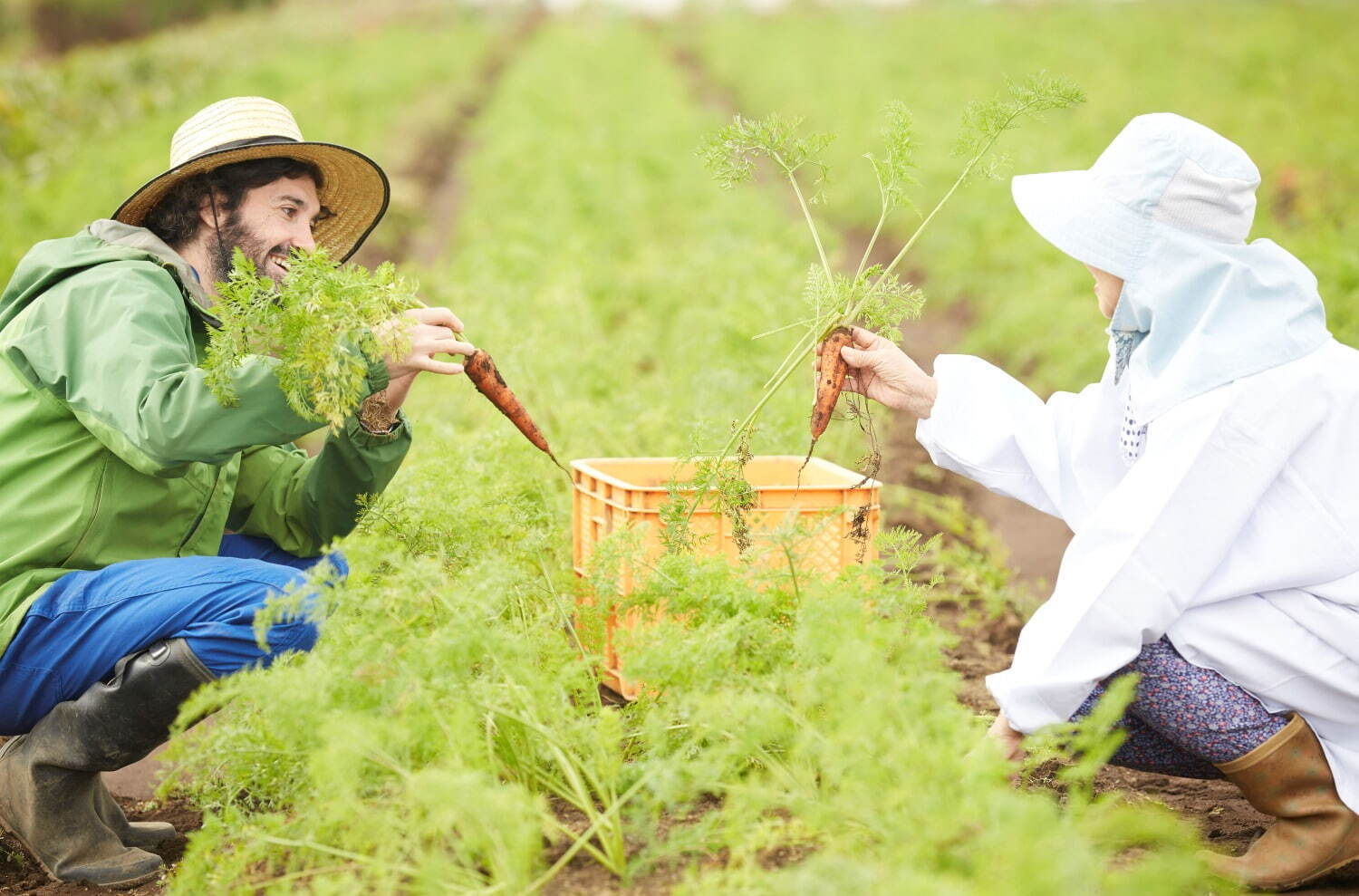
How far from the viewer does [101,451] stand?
9.27ft

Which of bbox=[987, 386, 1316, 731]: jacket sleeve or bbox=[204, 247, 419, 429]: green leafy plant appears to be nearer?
bbox=[987, 386, 1316, 731]: jacket sleeve

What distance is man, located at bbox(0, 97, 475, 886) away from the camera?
8.66 ft

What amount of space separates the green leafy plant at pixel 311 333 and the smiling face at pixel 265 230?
460 mm

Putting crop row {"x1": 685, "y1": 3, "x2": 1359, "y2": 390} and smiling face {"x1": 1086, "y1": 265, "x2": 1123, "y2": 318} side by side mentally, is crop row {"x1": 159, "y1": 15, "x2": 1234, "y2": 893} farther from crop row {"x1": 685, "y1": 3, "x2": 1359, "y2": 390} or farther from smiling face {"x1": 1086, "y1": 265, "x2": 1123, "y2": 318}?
crop row {"x1": 685, "y1": 3, "x2": 1359, "y2": 390}

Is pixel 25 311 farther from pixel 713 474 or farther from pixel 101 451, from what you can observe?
pixel 713 474

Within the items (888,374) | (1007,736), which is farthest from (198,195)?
(1007,736)

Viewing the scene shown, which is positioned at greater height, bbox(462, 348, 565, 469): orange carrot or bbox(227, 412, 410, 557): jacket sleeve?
bbox(462, 348, 565, 469): orange carrot

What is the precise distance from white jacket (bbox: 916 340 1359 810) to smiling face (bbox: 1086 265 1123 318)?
0.32 m

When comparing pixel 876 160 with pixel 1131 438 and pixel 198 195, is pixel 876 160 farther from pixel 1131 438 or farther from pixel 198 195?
pixel 198 195

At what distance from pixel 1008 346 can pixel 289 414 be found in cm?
559

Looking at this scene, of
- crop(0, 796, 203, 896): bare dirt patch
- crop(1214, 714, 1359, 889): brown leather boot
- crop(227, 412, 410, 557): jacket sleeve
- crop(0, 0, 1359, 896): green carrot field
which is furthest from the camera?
crop(227, 412, 410, 557): jacket sleeve

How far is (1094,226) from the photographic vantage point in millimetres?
2543

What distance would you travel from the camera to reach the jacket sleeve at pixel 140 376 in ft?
8.40

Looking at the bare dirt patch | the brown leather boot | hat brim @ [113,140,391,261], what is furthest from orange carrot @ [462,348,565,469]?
the brown leather boot
